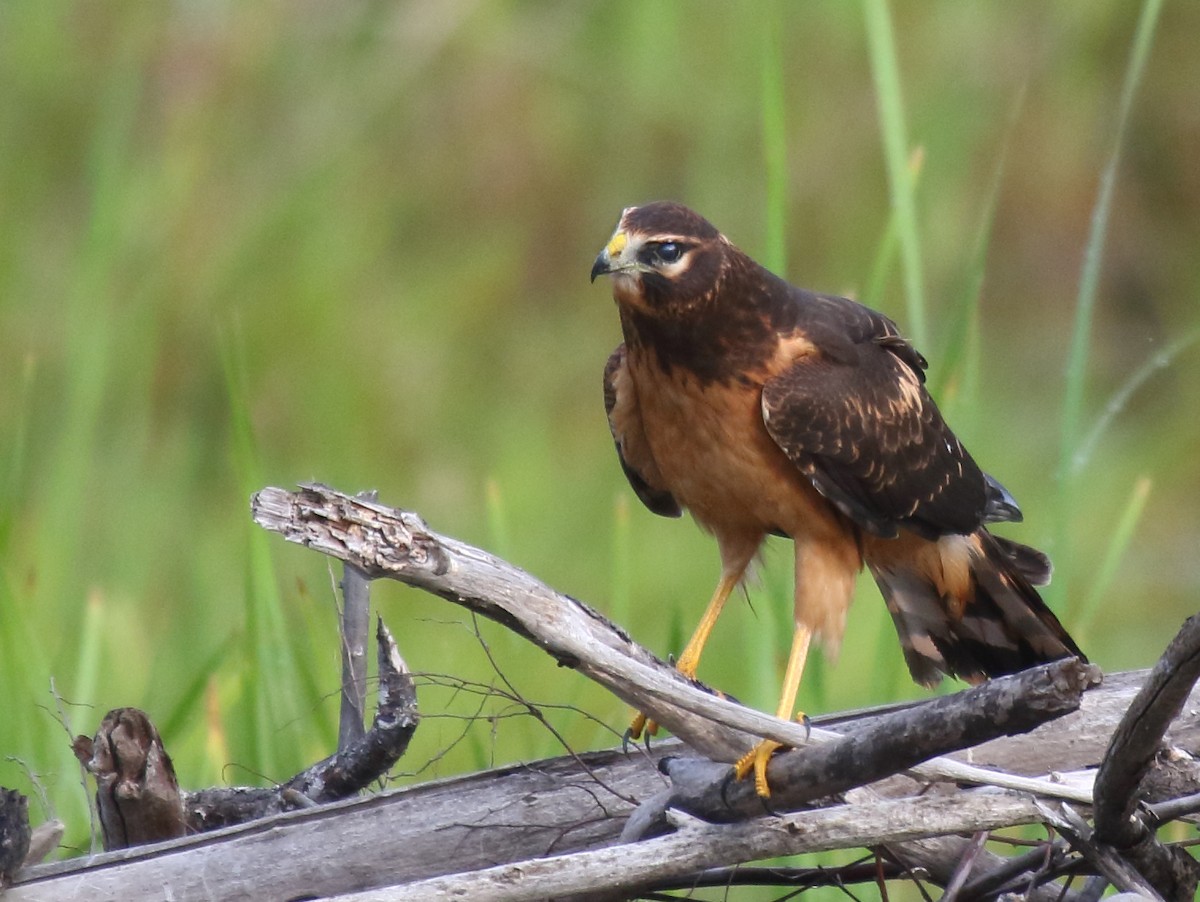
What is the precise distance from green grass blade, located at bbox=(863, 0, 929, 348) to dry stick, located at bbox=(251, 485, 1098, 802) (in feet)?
4.58

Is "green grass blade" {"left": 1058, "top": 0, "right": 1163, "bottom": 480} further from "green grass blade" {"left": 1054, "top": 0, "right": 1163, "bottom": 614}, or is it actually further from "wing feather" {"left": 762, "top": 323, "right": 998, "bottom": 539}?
"wing feather" {"left": 762, "top": 323, "right": 998, "bottom": 539}

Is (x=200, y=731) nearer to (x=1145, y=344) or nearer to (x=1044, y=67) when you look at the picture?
(x=1145, y=344)

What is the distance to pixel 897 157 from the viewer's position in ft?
13.5

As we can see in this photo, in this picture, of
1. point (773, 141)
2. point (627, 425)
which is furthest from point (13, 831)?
point (773, 141)

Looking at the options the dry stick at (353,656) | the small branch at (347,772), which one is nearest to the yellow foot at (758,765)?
A: the small branch at (347,772)

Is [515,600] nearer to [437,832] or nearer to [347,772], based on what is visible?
[437,832]

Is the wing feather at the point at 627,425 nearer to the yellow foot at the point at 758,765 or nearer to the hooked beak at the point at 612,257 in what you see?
the hooked beak at the point at 612,257

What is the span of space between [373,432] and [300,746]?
3213 millimetres

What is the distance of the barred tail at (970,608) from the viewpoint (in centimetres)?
429

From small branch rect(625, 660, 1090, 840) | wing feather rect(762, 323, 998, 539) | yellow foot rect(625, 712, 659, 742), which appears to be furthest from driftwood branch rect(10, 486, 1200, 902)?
wing feather rect(762, 323, 998, 539)

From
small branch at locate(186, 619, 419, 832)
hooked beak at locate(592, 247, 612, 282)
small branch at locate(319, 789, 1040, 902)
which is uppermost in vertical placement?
hooked beak at locate(592, 247, 612, 282)

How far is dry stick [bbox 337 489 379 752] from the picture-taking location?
345 cm

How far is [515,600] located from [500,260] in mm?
5561

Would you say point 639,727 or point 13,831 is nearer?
point 13,831
